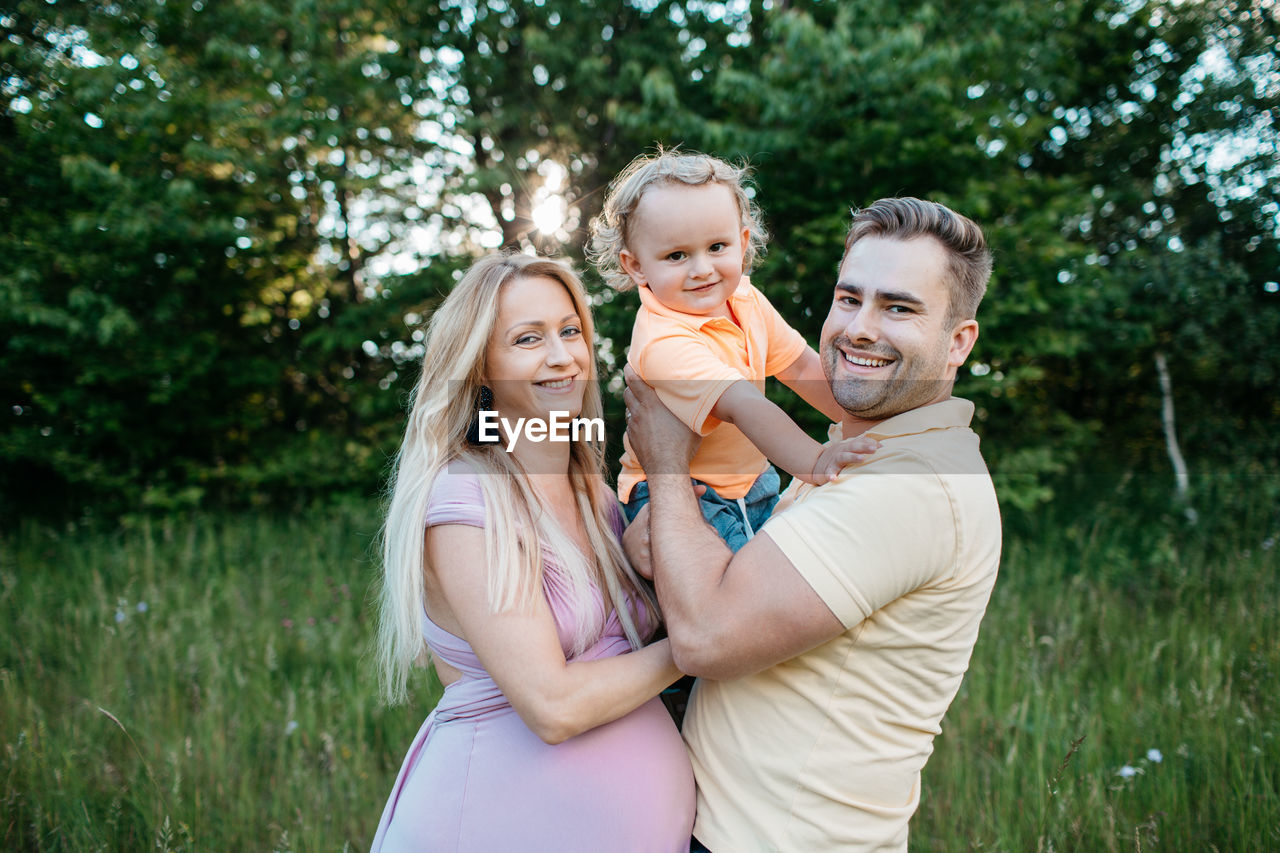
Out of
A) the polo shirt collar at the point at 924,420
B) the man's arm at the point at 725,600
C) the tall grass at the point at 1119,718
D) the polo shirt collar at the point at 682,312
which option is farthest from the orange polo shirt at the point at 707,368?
the tall grass at the point at 1119,718

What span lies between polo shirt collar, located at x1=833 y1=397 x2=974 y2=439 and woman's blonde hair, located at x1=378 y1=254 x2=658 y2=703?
2.51 ft

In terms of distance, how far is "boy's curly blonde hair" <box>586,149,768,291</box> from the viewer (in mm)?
2148

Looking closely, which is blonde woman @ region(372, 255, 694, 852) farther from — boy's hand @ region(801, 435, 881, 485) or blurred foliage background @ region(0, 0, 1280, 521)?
blurred foliage background @ region(0, 0, 1280, 521)

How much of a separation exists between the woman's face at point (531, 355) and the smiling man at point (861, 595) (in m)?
0.51

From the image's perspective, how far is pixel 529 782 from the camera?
165 cm

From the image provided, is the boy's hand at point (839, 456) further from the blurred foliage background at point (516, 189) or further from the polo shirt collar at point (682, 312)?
the blurred foliage background at point (516, 189)

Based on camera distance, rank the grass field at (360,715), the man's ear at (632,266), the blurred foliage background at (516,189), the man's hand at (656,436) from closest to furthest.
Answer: the man's hand at (656,436) < the man's ear at (632,266) < the grass field at (360,715) < the blurred foliage background at (516,189)

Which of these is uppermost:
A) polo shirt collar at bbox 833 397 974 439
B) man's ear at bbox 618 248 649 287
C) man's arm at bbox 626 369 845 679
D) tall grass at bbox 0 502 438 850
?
man's ear at bbox 618 248 649 287

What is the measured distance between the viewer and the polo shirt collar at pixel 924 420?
1.61m

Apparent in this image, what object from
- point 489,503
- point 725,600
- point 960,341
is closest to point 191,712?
point 489,503

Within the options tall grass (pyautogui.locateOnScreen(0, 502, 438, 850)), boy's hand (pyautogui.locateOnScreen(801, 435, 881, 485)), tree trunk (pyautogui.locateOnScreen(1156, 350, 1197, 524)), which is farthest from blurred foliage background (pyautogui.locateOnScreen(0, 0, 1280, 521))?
boy's hand (pyautogui.locateOnScreen(801, 435, 881, 485))

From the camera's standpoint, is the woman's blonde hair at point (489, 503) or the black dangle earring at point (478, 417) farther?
the black dangle earring at point (478, 417)

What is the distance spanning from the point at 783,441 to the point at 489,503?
710 millimetres

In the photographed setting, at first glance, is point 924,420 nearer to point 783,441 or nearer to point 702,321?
point 783,441
